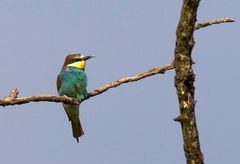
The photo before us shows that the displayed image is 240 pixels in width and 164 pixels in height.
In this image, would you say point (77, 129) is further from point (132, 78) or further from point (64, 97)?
point (64, 97)

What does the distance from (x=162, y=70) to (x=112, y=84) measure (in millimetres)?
414

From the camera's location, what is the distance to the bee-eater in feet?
24.4

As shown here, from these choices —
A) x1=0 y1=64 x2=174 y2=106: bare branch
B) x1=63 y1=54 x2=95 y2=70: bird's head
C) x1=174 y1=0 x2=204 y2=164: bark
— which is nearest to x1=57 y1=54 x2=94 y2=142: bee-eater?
x1=63 y1=54 x2=95 y2=70: bird's head

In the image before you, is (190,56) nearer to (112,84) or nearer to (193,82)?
(193,82)

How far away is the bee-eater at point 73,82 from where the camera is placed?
7.44 metres

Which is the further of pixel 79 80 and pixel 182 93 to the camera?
pixel 79 80

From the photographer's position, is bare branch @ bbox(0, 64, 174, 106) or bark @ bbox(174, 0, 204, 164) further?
bare branch @ bbox(0, 64, 174, 106)

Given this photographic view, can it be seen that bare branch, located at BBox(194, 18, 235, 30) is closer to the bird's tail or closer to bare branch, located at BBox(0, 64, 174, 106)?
bare branch, located at BBox(0, 64, 174, 106)

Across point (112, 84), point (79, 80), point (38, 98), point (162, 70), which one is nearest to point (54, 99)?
point (38, 98)

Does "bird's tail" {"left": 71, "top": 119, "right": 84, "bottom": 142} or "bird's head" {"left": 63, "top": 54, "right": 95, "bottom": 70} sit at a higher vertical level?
"bird's head" {"left": 63, "top": 54, "right": 95, "bottom": 70}

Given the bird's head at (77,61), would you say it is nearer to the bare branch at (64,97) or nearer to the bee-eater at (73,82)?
the bee-eater at (73,82)

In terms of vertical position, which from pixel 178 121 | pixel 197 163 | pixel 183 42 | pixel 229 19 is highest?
pixel 229 19

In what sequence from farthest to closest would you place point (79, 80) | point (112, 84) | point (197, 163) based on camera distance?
point (79, 80) → point (112, 84) → point (197, 163)

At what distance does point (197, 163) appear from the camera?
3.16m
